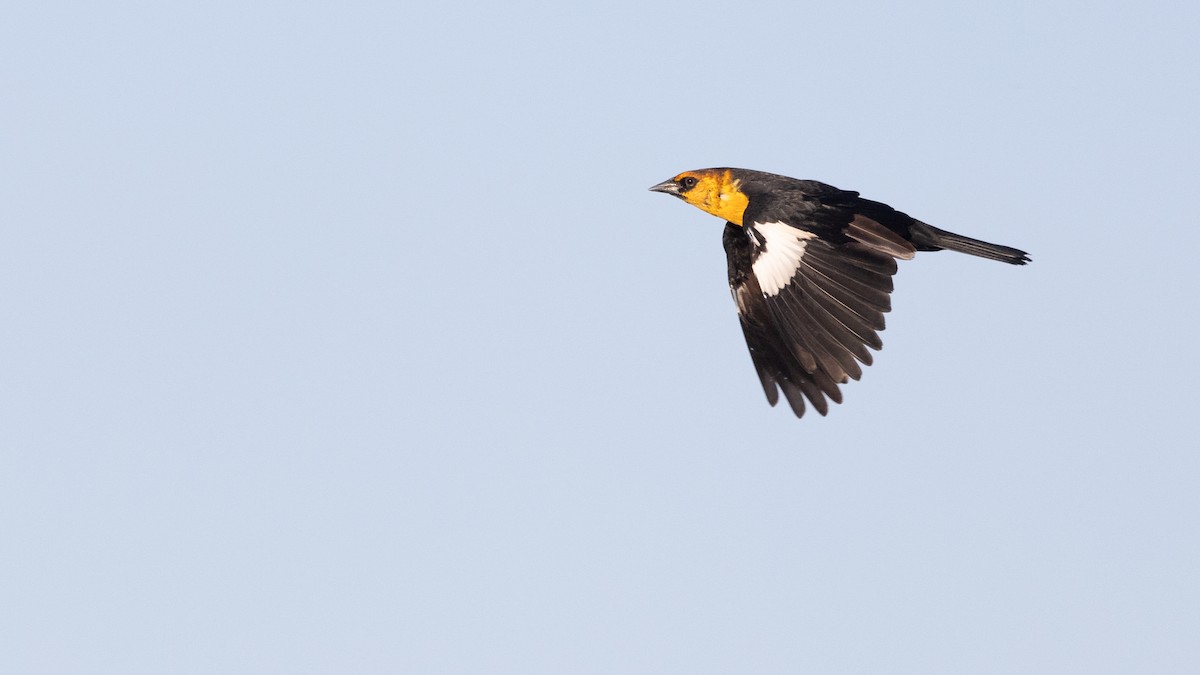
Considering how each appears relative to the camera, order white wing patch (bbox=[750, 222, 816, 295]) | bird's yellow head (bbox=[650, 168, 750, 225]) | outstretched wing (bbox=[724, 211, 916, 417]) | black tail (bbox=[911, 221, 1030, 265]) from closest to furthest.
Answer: outstretched wing (bbox=[724, 211, 916, 417])
white wing patch (bbox=[750, 222, 816, 295])
black tail (bbox=[911, 221, 1030, 265])
bird's yellow head (bbox=[650, 168, 750, 225])

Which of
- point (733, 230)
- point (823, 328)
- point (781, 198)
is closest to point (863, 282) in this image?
point (823, 328)

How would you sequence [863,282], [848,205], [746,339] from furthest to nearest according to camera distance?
[746,339] → [848,205] → [863,282]

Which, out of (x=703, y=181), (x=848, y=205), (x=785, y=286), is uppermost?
(x=703, y=181)

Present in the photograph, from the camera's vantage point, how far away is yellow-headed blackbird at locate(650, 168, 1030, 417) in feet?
41.7

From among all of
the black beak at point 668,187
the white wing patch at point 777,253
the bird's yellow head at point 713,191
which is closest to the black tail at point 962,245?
the white wing patch at point 777,253

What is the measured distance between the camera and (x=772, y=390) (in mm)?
13945

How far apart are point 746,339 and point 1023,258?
2.51 m

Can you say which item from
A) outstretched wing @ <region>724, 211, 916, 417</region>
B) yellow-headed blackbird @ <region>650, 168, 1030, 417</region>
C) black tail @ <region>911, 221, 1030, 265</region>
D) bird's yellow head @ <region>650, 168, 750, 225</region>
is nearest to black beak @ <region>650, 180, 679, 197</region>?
bird's yellow head @ <region>650, 168, 750, 225</region>

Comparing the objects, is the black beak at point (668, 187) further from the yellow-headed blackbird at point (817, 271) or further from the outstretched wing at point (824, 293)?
the outstretched wing at point (824, 293)

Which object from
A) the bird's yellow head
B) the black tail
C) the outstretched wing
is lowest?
the outstretched wing

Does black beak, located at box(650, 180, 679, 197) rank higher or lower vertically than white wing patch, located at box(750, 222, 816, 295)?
higher

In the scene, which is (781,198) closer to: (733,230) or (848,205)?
(848,205)

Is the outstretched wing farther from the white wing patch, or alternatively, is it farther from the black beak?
the black beak

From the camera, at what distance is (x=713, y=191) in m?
15.2
